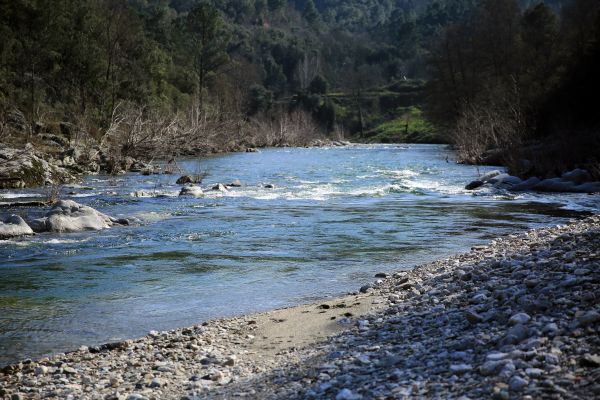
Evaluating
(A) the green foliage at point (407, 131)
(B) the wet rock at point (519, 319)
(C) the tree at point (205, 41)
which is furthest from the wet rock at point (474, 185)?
(A) the green foliage at point (407, 131)

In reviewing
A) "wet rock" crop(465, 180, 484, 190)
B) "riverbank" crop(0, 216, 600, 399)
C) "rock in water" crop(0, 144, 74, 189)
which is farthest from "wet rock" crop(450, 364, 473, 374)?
"rock in water" crop(0, 144, 74, 189)

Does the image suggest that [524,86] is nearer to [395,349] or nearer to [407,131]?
[395,349]

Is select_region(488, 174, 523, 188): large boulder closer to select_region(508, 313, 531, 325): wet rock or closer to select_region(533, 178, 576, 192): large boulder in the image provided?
select_region(533, 178, 576, 192): large boulder

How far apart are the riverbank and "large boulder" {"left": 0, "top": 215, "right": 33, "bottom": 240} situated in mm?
8457

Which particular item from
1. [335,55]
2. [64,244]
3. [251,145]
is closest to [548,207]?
[64,244]

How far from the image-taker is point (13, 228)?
1467cm

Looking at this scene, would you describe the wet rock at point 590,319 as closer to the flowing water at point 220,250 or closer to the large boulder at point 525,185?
the flowing water at point 220,250

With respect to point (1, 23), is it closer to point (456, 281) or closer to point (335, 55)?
point (456, 281)

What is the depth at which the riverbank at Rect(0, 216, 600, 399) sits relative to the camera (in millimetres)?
4680

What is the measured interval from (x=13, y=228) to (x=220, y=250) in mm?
5051

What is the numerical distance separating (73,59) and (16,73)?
536 centimetres

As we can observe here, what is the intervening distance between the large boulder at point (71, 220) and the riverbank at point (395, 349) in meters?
8.62

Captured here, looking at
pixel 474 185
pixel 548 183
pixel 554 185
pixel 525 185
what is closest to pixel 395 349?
pixel 554 185

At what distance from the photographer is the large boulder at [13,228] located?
1451 centimetres
